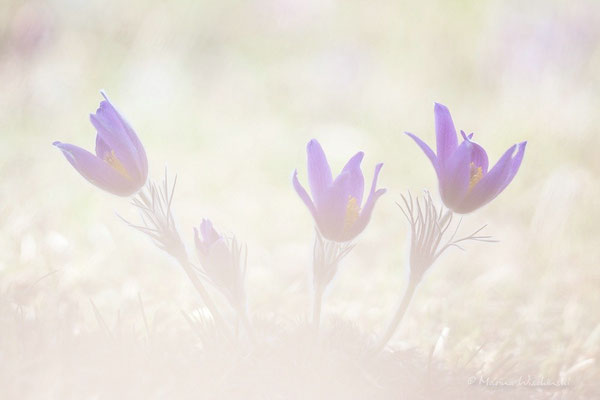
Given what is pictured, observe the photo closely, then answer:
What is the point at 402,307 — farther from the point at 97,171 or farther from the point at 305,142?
the point at 305,142

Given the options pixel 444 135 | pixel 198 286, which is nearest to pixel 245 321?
pixel 198 286

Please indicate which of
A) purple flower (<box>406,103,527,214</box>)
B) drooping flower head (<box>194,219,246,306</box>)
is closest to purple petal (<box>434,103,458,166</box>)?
purple flower (<box>406,103,527,214</box>)

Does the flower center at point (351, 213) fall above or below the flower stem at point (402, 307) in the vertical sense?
above

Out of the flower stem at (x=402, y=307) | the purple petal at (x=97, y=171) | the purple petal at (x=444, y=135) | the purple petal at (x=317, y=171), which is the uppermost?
the purple petal at (x=97, y=171)

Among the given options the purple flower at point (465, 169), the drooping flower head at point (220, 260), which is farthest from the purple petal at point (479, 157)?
the drooping flower head at point (220, 260)

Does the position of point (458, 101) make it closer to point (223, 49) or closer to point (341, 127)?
point (341, 127)

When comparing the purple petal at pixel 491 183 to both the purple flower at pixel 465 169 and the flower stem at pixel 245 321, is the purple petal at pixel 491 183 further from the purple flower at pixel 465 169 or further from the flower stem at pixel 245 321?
the flower stem at pixel 245 321
